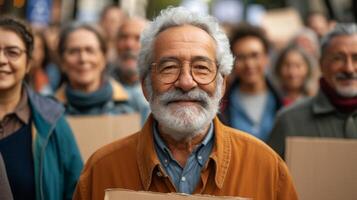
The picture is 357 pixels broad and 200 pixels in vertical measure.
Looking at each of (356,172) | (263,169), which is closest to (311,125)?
(356,172)

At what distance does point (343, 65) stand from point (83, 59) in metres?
2.16

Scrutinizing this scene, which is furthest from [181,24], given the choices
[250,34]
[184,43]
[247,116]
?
[250,34]

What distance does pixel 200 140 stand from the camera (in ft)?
12.3

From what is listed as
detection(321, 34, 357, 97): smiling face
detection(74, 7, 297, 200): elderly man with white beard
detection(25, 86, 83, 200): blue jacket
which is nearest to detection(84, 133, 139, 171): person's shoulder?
detection(74, 7, 297, 200): elderly man with white beard

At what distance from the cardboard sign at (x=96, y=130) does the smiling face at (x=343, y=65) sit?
1.43 metres

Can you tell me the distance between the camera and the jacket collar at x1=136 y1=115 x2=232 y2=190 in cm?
357

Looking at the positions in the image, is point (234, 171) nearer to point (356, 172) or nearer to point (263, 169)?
point (263, 169)

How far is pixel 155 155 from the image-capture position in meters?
3.63

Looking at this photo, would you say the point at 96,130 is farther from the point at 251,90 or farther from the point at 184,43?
the point at 251,90

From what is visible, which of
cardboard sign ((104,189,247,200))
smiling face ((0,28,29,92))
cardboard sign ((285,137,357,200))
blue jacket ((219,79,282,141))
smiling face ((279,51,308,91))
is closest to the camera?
cardboard sign ((104,189,247,200))

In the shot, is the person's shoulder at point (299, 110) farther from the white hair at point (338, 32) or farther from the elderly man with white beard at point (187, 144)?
the elderly man with white beard at point (187, 144)

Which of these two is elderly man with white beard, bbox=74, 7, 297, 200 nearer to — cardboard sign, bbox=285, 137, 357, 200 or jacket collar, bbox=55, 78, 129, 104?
cardboard sign, bbox=285, 137, 357, 200

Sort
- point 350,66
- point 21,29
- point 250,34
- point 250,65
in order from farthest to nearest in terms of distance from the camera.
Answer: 1. point 250,34
2. point 250,65
3. point 350,66
4. point 21,29

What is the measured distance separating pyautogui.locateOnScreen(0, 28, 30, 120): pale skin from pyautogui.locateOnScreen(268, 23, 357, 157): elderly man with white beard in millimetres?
1777
